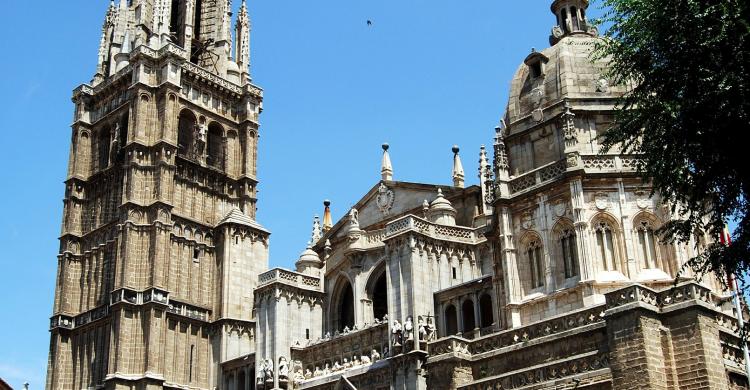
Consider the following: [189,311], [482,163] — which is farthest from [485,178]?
[189,311]

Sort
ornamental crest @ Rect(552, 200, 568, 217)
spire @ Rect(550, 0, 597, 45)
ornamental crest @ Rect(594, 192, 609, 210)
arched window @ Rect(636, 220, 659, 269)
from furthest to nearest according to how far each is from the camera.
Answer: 1. spire @ Rect(550, 0, 597, 45)
2. ornamental crest @ Rect(552, 200, 568, 217)
3. ornamental crest @ Rect(594, 192, 609, 210)
4. arched window @ Rect(636, 220, 659, 269)

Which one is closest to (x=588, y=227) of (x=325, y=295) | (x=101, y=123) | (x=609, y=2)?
(x=609, y=2)

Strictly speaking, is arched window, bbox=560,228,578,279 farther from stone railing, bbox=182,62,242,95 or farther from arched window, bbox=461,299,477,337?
stone railing, bbox=182,62,242,95

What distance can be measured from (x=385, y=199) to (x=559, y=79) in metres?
16.3

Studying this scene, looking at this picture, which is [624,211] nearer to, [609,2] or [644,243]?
[644,243]

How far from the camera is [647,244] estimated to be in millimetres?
34875

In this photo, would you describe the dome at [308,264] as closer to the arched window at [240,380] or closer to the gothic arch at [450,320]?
A: the arched window at [240,380]

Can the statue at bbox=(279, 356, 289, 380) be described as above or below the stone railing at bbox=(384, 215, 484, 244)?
below

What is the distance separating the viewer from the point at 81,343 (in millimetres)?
56312

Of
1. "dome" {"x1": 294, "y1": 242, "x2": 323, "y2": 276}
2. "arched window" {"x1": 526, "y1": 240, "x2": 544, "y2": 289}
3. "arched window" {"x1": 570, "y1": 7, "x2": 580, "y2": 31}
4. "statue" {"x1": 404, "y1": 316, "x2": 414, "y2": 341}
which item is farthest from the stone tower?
"arched window" {"x1": 570, "y1": 7, "x2": 580, "y2": 31}

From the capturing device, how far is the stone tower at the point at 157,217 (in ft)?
177

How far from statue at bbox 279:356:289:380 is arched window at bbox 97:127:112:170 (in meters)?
24.0

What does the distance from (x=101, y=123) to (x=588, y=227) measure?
3878 cm

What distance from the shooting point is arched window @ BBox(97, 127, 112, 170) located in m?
62.0
